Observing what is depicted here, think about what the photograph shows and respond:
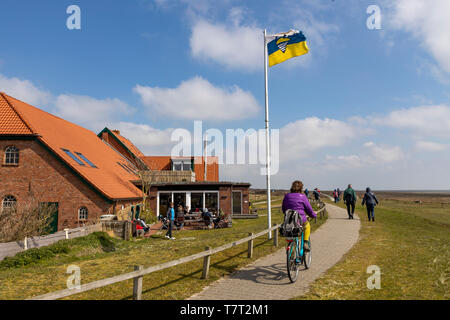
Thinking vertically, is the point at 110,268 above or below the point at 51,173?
below

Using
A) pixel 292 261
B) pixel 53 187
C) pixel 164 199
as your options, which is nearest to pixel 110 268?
pixel 292 261

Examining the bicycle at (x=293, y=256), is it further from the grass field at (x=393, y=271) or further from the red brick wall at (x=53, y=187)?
the red brick wall at (x=53, y=187)

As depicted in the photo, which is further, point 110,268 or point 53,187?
point 53,187

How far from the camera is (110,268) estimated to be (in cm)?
862

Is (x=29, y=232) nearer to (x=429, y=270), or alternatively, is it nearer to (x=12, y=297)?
(x=12, y=297)

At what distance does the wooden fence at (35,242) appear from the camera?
1012 cm

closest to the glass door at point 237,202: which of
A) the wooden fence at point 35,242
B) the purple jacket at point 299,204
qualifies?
the wooden fence at point 35,242

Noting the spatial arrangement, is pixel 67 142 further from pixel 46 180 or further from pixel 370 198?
pixel 370 198

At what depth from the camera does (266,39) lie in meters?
12.7

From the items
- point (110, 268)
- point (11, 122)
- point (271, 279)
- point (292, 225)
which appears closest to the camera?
point (292, 225)

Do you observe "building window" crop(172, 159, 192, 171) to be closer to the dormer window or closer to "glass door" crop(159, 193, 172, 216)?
"glass door" crop(159, 193, 172, 216)

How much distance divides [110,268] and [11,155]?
44.3ft

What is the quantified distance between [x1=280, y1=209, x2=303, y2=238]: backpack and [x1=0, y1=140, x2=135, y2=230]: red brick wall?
13824mm
